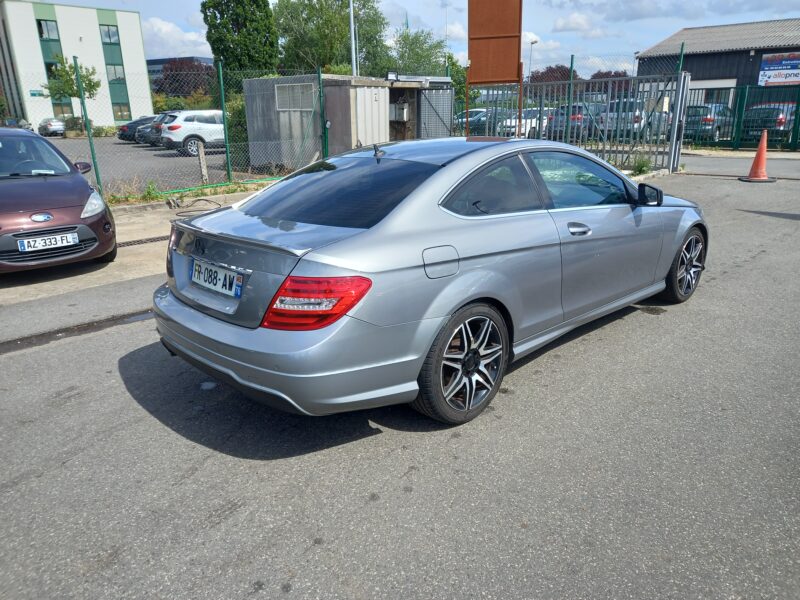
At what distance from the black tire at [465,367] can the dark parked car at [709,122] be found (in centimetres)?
2378

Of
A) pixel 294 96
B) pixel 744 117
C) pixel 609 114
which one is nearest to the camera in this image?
pixel 294 96

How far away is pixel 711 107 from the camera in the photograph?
78.6ft

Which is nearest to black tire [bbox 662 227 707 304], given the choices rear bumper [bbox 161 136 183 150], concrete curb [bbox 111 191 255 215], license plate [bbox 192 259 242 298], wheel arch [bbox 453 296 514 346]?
wheel arch [bbox 453 296 514 346]

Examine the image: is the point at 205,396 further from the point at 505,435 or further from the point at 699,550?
the point at 699,550

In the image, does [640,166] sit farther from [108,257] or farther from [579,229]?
[108,257]

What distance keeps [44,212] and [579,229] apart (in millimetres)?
5389

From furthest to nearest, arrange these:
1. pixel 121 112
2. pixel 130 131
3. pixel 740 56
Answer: pixel 121 112, pixel 740 56, pixel 130 131

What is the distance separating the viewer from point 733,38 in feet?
128

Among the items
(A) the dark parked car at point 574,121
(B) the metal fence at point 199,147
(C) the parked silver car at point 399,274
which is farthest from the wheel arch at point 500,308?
(A) the dark parked car at point 574,121

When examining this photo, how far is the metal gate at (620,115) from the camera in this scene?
14.7 m

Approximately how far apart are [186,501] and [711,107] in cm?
2652

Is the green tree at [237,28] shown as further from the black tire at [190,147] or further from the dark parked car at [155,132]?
the black tire at [190,147]

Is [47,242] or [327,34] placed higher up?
[327,34]

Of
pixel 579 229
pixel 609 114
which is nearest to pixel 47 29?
pixel 609 114
